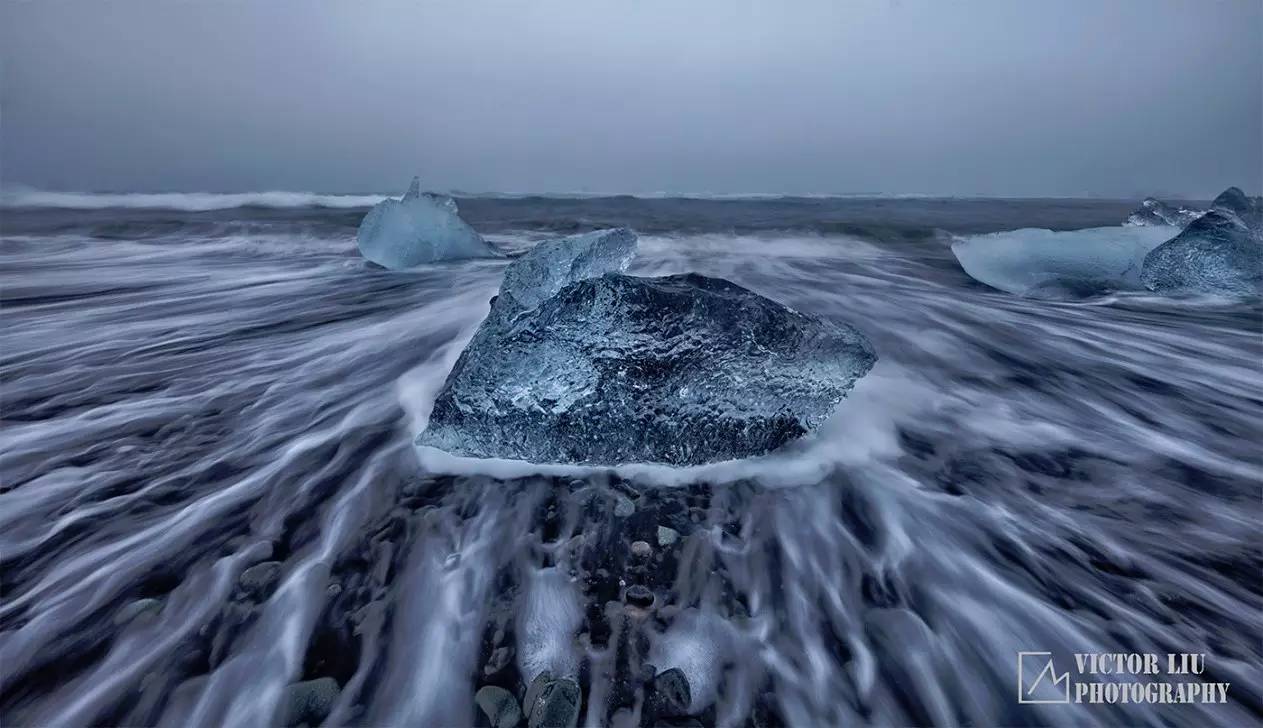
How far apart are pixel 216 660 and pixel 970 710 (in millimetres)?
1744

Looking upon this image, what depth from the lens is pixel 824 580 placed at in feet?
5.36

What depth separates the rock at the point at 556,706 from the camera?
3.78 feet

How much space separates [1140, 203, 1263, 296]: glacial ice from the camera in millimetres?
5117

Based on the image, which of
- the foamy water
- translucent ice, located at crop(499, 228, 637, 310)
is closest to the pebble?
the foamy water

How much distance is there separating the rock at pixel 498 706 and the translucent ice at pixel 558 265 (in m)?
1.51

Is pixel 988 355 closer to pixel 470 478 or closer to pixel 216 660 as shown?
pixel 470 478

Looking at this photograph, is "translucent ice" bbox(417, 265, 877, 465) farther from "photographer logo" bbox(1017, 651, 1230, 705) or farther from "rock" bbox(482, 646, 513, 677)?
"photographer logo" bbox(1017, 651, 1230, 705)

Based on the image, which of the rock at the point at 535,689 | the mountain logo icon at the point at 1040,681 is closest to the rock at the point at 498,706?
the rock at the point at 535,689

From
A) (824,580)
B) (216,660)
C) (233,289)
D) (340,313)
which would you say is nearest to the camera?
(216,660)

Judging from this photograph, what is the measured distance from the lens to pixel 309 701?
1226 mm

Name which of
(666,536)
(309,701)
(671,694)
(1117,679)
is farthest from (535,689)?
(1117,679)

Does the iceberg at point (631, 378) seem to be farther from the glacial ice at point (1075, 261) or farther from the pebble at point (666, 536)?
the glacial ice at point (1075, 261)

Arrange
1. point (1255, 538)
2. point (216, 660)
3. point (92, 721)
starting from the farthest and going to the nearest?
point (1255, 538) < point (216, 660) < point (92, 721)

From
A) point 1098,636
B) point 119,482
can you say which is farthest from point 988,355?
point 119,482
